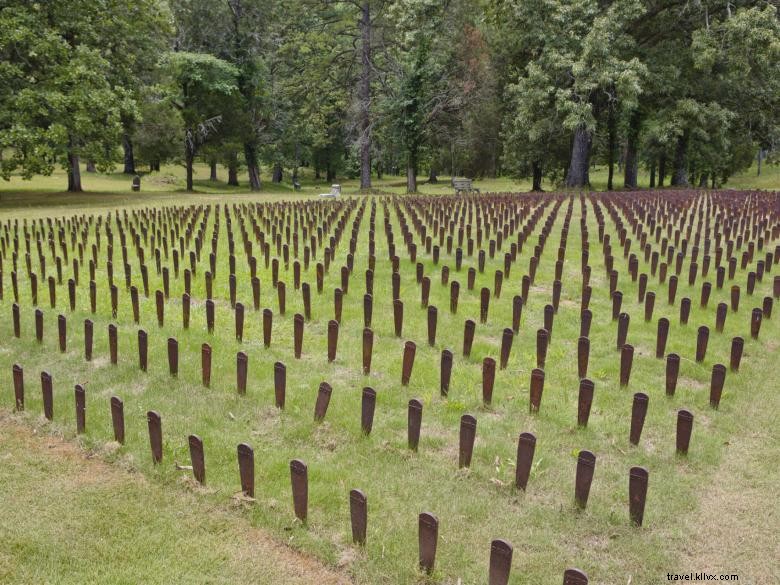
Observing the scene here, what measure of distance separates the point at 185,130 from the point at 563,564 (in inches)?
1335

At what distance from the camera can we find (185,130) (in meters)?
33.8

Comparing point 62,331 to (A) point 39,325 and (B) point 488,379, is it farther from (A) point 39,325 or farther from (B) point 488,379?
(B) point 488,379

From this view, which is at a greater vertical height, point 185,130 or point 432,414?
point 185,130

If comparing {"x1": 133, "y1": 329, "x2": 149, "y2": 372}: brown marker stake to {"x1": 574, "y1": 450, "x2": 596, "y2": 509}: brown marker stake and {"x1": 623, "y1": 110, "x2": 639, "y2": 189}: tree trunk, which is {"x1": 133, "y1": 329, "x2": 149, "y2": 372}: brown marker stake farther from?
{"x1": 623, "y1": 110, "x2": 639, "y2": 189}: tree trunk

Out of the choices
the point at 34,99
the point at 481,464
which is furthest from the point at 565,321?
the point at 34,99

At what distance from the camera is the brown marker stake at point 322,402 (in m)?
4.89

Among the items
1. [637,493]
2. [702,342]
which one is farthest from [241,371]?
[702,342]

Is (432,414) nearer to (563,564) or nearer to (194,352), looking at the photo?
(563,564)

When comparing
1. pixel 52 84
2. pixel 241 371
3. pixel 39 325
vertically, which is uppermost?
pixel 52 84

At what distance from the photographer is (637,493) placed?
12.1ft

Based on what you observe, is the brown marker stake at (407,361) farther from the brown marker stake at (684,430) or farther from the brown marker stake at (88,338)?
the brown marker stake at (88,338)

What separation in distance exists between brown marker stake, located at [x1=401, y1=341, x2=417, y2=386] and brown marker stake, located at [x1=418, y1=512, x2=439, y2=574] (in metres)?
2.45

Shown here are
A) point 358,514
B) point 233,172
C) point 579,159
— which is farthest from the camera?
point 233,172

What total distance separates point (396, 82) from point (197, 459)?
3217 cm
